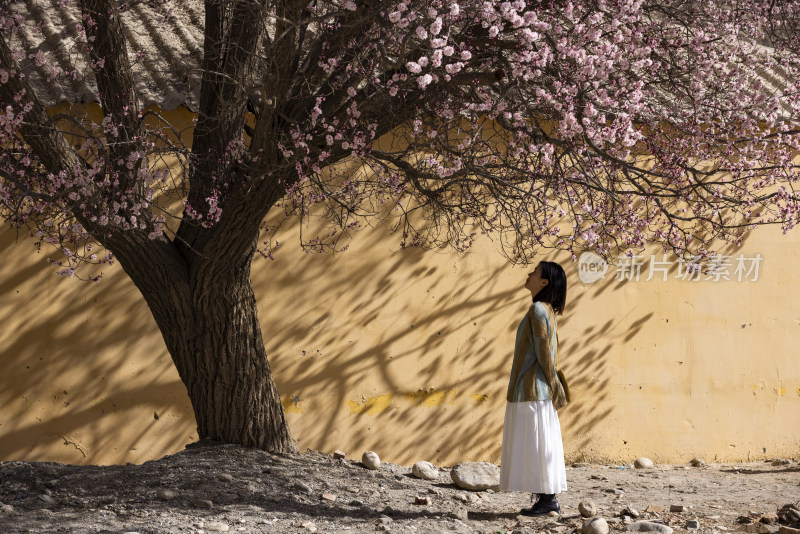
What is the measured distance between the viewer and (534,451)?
5.12 m

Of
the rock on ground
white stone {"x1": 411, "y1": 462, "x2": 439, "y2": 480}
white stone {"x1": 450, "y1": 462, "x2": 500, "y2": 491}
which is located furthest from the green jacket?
the rock on ground

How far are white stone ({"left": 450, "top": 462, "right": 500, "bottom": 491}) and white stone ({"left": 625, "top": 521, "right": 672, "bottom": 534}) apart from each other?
1.30 meters

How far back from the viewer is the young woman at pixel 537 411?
5129mm

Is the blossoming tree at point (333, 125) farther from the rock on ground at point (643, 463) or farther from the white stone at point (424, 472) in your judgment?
the rock on ground at point (643, 463)

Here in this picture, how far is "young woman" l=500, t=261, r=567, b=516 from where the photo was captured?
513cm

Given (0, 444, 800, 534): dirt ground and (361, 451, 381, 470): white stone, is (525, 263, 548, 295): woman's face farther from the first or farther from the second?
(361, 451, 381, 470): white stone

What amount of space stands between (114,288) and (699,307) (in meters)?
5.03

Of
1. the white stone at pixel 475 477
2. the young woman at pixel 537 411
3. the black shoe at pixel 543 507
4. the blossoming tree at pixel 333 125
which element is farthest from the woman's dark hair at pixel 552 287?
the white stone at pixel 475 477

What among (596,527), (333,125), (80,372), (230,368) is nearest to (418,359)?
(230,368)

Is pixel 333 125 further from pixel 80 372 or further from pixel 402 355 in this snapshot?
pixel 80 372

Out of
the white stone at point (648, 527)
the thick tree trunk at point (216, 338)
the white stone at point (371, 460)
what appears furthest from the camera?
the white stone at point (371, 460)

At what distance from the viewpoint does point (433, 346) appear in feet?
24.1

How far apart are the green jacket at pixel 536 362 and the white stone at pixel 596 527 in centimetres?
71

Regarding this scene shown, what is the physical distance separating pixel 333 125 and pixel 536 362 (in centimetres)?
183
